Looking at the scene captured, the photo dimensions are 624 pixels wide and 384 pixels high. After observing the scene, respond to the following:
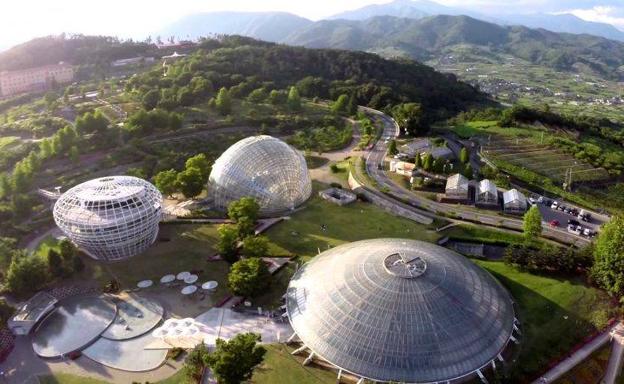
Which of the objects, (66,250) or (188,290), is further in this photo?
(66,250)

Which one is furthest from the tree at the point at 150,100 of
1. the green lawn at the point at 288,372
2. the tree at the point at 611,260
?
the tree at the point at 611,260

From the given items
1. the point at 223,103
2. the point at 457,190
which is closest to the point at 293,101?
the point at 223,103

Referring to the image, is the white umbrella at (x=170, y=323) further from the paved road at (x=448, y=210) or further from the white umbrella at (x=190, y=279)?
the paved road at (x=448, y=210)

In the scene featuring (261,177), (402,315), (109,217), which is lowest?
(402,315)

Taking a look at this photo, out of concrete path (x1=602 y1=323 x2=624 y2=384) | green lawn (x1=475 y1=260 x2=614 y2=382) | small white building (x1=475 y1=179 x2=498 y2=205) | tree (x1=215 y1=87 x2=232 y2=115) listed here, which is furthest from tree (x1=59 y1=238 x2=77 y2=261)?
tree (x1=215 y1=87 x2=232 y2=115)

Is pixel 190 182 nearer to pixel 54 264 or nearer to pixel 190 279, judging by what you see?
pixel 190 279

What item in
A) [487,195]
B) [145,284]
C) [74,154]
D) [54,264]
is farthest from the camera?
[74,154]
